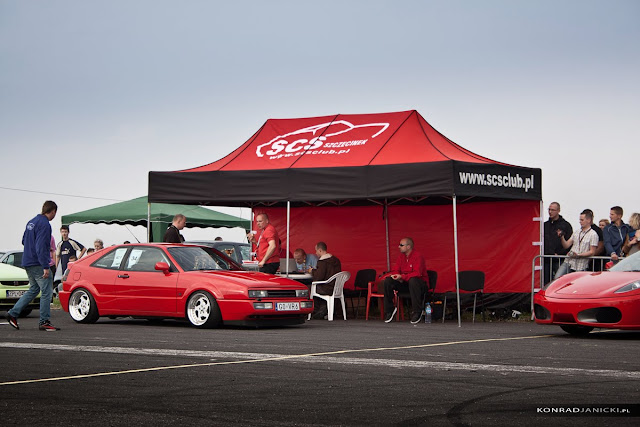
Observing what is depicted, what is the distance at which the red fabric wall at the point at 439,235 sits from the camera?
17.3 metres

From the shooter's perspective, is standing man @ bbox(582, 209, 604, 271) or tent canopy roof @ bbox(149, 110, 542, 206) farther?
standing man @ bbox(582, 209, 604, 271)

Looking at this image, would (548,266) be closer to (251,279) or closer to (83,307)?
(251,279)

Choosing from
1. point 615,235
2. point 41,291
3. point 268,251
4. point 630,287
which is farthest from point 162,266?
point 615,235

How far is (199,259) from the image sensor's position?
580 inches

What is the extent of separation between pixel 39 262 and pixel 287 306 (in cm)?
356

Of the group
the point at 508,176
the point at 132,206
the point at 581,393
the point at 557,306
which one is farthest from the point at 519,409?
the point at 132,206

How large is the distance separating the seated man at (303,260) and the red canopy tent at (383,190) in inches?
26.0

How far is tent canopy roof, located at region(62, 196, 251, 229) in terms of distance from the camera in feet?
87.9

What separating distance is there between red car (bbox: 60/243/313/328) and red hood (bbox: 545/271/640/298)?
3.79m

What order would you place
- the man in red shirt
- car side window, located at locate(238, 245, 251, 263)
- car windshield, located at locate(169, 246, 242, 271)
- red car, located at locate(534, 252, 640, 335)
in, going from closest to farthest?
red car, located at locate(534, 252, 640, 335), car windshield, located at locate(169, 246, 242, 271), the man in red shirt, car side window, located at locate(238, 245, 251, 263)

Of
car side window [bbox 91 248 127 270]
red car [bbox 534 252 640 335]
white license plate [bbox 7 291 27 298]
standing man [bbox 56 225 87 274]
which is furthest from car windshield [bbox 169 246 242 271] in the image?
standing man [bbox 56 225 87 274]

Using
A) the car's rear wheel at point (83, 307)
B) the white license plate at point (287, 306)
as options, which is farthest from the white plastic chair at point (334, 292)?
the car's rear wheel at point (83, 307)

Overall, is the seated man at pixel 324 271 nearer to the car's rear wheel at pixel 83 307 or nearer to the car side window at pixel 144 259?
the car side window at pixel 144 259

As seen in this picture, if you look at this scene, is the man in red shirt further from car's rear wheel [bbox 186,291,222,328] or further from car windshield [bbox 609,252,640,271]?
car windshield [bbox 609,252,640,271]
